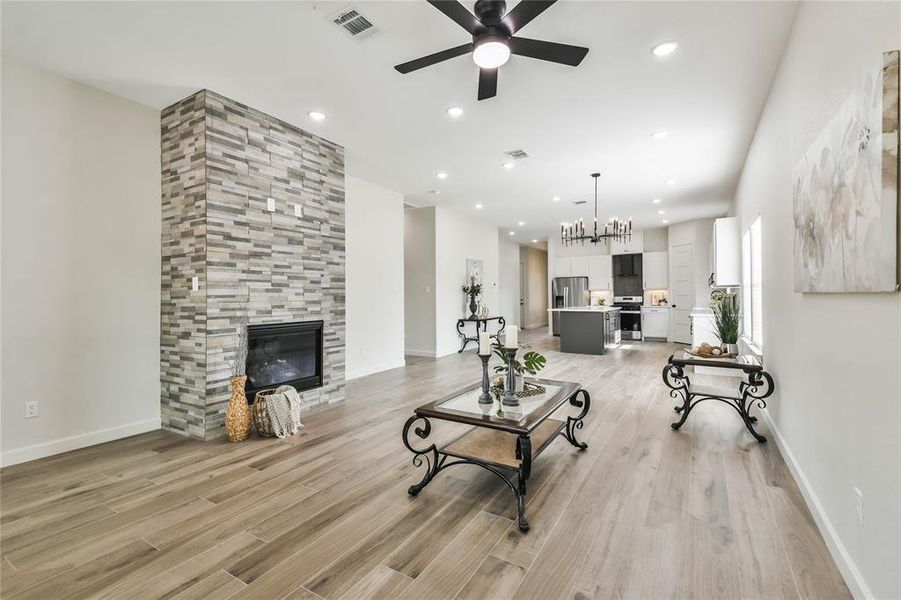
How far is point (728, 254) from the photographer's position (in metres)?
5.77

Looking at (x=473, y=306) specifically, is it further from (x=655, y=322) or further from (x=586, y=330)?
(x=655, y=322)

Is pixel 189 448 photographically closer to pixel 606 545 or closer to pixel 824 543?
pixel 606 545

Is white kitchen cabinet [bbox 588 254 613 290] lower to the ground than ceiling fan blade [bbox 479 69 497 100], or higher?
lower

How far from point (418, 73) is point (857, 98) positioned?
8.60 ft

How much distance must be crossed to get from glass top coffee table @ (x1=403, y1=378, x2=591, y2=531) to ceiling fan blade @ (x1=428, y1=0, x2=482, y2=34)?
2.18 metres

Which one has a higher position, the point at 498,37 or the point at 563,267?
the point at 498,37

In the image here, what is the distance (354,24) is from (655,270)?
974 centimetres

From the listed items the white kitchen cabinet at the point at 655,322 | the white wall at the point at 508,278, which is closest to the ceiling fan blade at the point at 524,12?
the white wall at the point at 508,278

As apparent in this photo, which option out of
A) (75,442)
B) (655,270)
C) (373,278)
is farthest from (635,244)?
(75,442)

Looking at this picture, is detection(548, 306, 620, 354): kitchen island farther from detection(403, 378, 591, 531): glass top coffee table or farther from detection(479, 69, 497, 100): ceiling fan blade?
detection(479, 69, 497, 100): ceiling fan blade

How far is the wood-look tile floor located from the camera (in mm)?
1708

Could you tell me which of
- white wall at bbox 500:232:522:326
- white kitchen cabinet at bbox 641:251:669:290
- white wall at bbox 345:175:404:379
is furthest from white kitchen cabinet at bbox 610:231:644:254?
white wall at bbox 345:175:404:379

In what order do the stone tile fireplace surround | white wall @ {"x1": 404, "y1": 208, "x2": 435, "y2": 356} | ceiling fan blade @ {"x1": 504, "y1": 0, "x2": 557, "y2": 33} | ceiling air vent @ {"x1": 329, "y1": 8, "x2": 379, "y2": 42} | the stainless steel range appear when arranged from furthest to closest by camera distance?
the stainless steel range, white wall @ {"x1": 404, "y1": 208, "x2": 435, "y2": 356}, the stone tile fireplace surround, ceiling air vent @ {"x1": 329, "y1": 8, "x2": 379, "y2": 42}, ceiling fan blade @ {"x1": 504, "y1": 0, "x2": 557, "y2": 33}

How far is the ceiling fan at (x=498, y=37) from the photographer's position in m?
2.07
